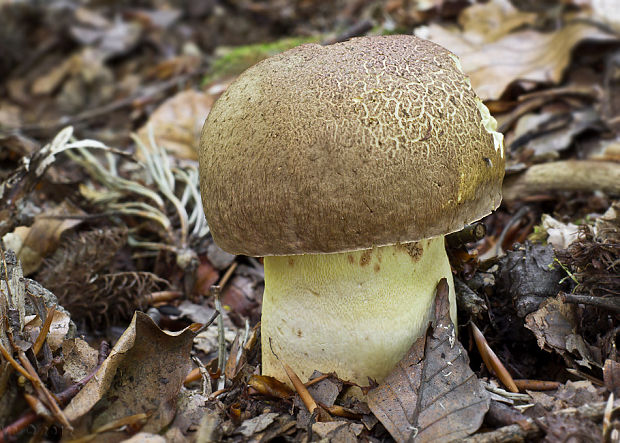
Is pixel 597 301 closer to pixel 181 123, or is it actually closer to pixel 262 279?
pixel 262 279

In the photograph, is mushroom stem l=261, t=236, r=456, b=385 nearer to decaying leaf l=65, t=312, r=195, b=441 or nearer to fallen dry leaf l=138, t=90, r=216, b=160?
decaying leaf l=65, t=312, r=195, b=441

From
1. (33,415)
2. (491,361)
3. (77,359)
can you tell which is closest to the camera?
(33,415)

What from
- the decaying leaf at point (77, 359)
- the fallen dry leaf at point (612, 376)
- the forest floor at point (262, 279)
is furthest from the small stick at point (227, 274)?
the fallen dry leaf at point (612, 376)

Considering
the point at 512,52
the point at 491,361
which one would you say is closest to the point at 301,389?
the point at 491,361

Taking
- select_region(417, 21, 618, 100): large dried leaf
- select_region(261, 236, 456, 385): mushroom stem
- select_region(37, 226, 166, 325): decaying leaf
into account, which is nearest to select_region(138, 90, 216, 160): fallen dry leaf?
select_region(37, 226, 166, 325): decaying leaf

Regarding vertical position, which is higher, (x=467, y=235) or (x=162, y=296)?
(x=467, y=235)

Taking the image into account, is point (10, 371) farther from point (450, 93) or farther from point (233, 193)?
point (450, 93)
